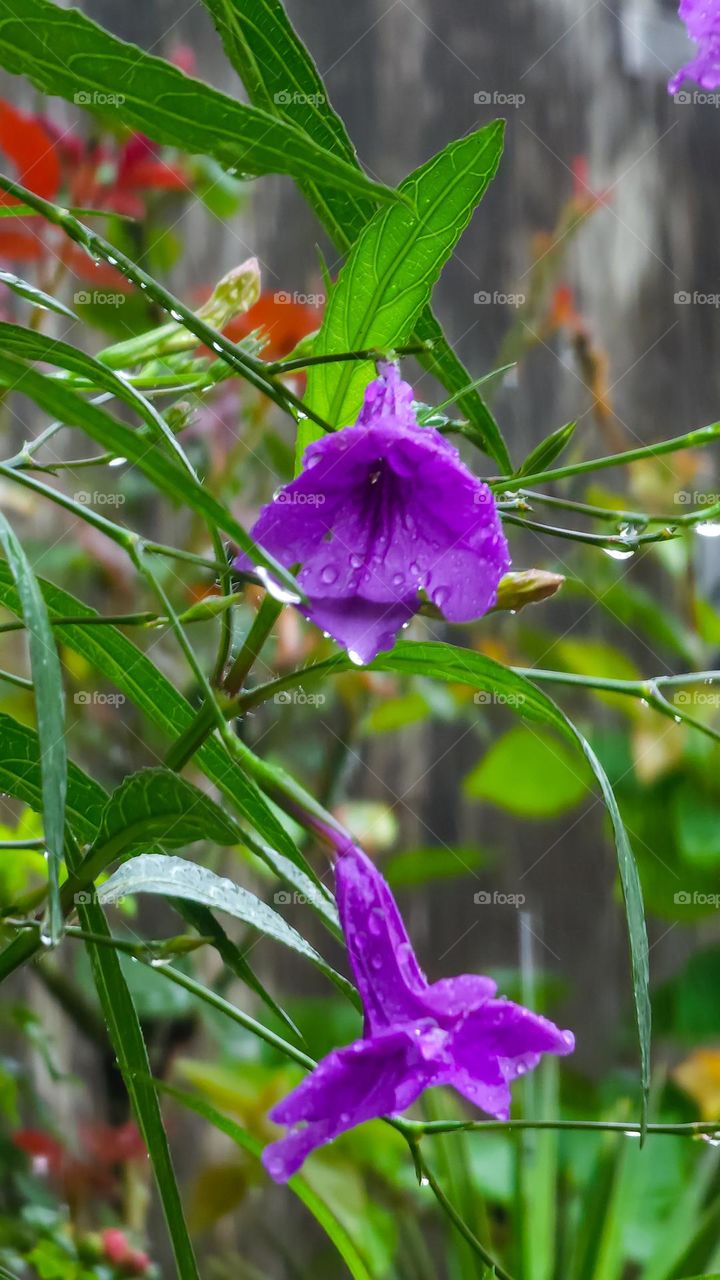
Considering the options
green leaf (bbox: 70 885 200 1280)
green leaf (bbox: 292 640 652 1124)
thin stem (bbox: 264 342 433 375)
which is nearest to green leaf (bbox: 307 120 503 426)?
thin stem (bbox: 264 342 433 375)

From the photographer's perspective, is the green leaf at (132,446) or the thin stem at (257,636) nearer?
the green leaf at (132,446)

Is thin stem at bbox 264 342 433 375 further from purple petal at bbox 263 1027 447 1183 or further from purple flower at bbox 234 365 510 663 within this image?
purple petal at bbox 263 1027 447 1183

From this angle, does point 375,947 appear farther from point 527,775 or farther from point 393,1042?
point 527,775

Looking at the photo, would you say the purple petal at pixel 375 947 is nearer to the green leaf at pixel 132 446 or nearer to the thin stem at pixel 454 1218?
the thin stem at pixel 454 1218

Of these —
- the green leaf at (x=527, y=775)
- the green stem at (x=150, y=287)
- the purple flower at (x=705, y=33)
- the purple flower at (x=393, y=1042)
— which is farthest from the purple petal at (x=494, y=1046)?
the green leaf at (x=527, y=775)

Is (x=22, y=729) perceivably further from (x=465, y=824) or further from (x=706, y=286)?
(x=706, y=286)

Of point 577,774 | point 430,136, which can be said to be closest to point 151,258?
point 430,136

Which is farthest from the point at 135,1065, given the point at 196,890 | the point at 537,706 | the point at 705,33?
the point at 705,33
